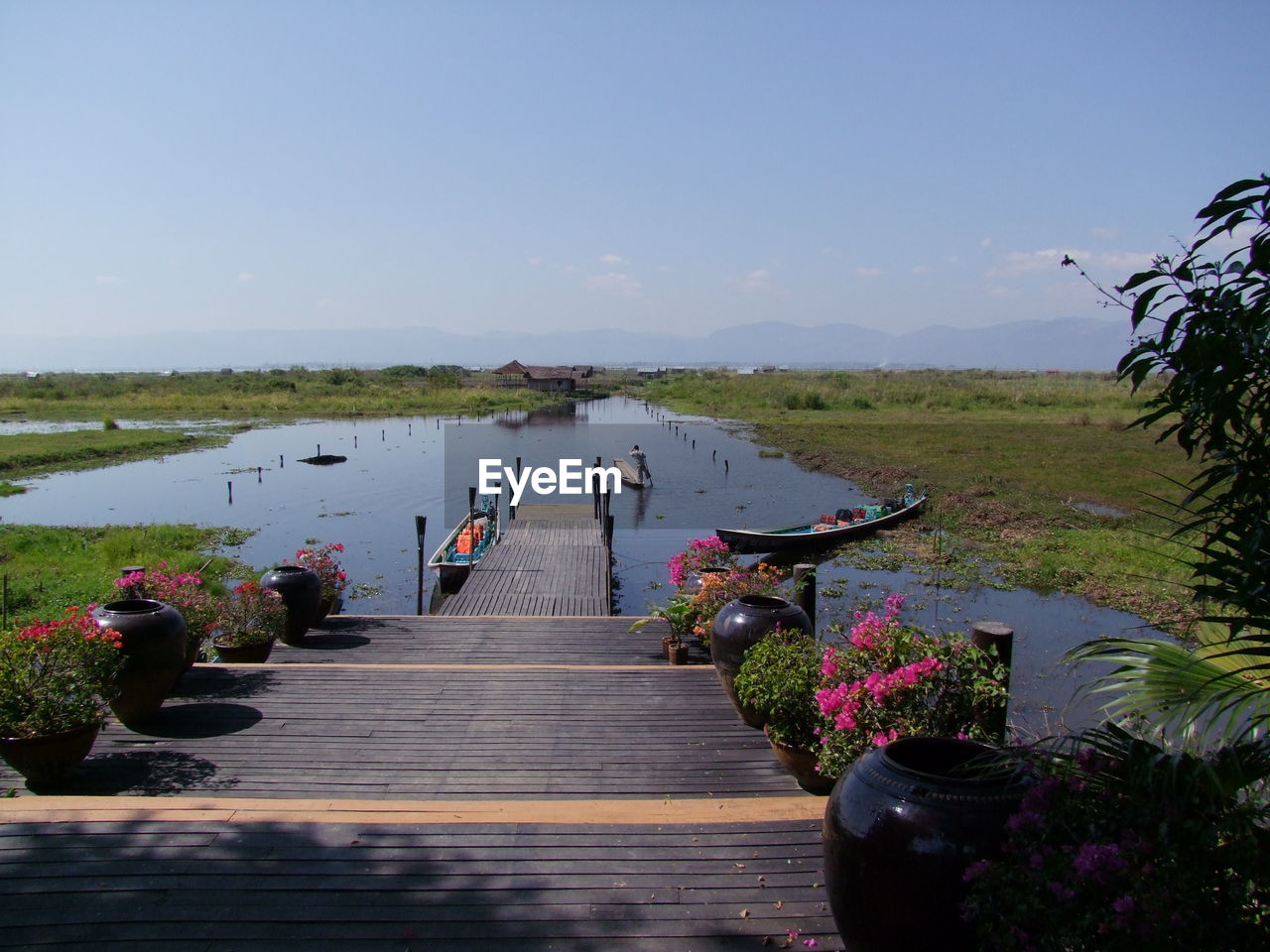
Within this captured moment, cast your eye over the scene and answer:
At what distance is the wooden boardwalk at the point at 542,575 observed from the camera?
510 inches

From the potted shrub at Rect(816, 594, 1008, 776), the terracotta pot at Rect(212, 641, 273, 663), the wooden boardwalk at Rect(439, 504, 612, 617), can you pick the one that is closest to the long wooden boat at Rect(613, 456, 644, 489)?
the wooden boardwalk at Rect(439, 504, 612, 617)

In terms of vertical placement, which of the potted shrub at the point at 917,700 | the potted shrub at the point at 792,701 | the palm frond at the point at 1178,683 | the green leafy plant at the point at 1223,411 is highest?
the green leafy plant at the point at 1223,411

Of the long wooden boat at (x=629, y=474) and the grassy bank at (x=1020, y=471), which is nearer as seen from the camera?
the grassy bank at (x=1020, y=471)

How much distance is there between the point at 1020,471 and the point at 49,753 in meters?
34.1

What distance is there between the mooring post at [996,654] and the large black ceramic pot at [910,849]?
139cm

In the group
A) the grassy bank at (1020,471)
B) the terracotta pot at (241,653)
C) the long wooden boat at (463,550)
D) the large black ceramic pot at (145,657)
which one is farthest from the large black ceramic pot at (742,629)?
the long wooden boat at (463,550)

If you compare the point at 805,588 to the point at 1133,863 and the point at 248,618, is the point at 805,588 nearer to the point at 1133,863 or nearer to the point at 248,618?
the point at 1133,863

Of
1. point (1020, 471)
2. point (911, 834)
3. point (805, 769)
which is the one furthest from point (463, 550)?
point (1020, 471)

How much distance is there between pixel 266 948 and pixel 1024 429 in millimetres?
52286

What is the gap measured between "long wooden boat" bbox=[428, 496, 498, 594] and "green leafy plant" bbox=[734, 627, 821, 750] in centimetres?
1167

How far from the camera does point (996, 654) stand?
4.37 meters

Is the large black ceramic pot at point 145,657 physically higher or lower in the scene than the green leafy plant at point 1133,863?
lower

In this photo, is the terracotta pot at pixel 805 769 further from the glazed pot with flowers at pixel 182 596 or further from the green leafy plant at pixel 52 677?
the glazed pot with flowers at pixel 182 596

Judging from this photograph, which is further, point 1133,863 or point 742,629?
point 742,629
